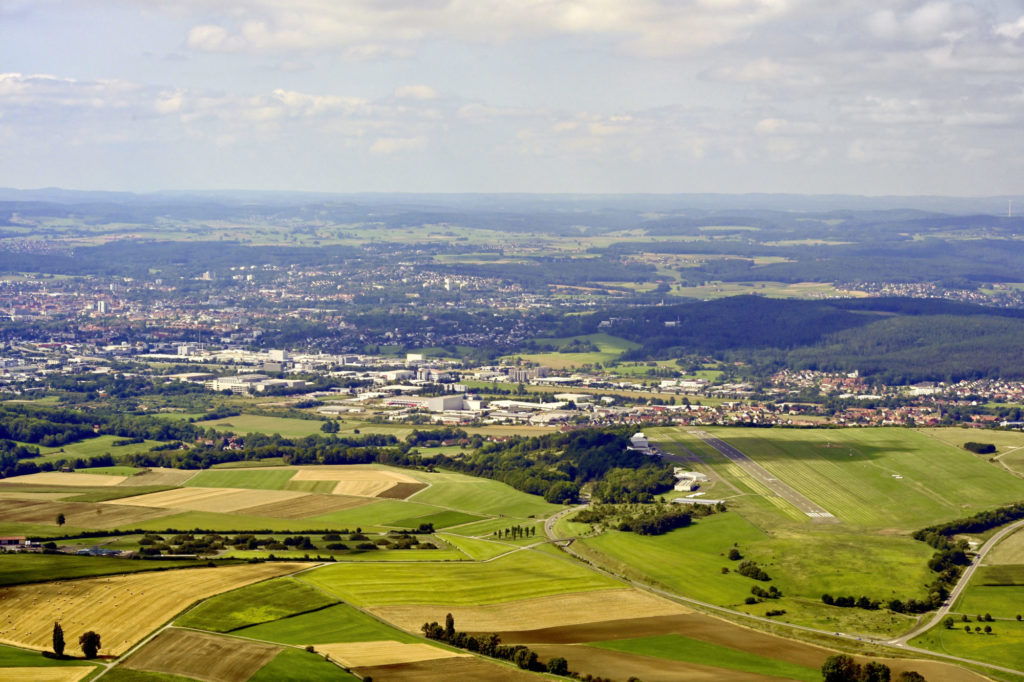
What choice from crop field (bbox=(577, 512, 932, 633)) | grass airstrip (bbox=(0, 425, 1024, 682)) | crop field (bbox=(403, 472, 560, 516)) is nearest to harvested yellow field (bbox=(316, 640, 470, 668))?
grass airstrip (bbox=(0, 425, 1024, 682))

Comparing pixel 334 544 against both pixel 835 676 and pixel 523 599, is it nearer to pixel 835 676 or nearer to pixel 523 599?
pixel 523 599

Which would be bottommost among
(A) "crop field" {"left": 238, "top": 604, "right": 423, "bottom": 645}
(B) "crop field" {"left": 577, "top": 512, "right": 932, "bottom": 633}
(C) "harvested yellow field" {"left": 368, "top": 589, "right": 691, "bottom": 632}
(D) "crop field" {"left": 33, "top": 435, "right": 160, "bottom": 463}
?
(D) "crop field" {"left": 33, "top": 435, "right": 160, "bottom": 463}

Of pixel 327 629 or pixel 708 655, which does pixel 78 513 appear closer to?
pixel 327 629

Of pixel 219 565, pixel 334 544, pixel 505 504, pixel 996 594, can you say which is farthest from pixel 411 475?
pixel 996 594

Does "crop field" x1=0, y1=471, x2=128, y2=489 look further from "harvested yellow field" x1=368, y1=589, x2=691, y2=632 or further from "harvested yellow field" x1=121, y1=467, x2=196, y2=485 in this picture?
"harvested yellow field" x1=368, y1=589, x2=691, y2=632

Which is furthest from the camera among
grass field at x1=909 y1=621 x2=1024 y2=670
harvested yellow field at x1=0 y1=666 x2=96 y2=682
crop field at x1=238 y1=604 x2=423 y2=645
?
grass field at x1=909 y1=621 x2=1024 y2=670

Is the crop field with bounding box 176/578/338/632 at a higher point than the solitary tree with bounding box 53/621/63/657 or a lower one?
lower
